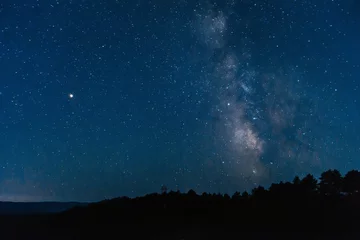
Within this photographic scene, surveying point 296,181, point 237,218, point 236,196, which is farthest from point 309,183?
point 237,218

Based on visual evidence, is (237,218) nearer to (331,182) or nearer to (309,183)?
(309,183)

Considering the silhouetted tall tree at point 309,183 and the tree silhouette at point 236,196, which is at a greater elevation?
the silhouetted tall tree at point 309,183

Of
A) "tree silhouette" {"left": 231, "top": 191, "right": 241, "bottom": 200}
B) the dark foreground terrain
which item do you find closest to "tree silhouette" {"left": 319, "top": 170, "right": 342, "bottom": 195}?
the dark foreground terrain

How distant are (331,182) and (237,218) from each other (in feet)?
75.1

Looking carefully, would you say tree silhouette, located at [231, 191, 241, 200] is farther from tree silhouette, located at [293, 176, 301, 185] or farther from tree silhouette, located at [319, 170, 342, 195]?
tree silhouette, located at [319, 170, 342, 195]

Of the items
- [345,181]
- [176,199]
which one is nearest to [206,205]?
[176,199]

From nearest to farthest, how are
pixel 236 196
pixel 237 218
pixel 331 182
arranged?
pixel 237 218, pixel 331 182, pixel 236 196

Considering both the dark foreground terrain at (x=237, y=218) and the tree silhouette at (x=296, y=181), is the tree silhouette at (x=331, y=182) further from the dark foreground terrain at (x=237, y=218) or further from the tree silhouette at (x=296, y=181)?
the tree silhouette at (x=296, y=181)

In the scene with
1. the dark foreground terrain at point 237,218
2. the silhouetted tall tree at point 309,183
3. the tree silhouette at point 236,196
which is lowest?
the dark foreground terrain at point 237,218

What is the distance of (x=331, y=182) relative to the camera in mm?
51688

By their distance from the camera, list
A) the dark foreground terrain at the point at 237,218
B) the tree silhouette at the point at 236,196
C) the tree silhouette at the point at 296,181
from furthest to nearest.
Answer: the tree silhouette at the point at 296,181, the tree silhouette at the point at 236,196, the dark foreground terrain at the point at 237,218

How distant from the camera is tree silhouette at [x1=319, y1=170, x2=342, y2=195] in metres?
50.7

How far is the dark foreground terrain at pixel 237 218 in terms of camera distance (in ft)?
90.8

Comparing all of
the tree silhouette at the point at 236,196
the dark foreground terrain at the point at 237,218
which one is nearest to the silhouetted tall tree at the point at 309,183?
the dark foreground terrain at the point at 237,218
